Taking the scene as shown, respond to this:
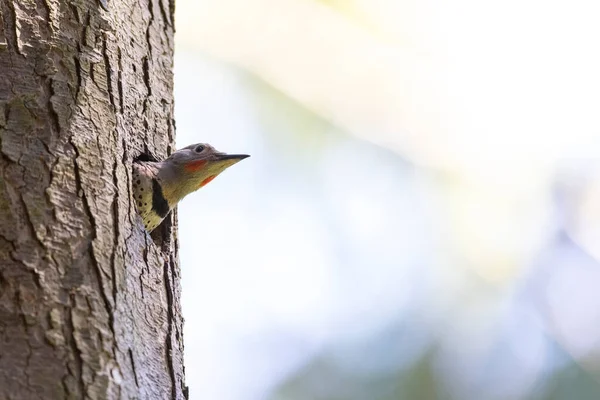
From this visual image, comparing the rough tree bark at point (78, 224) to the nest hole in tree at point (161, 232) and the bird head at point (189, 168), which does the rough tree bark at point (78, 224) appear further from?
the bird head at point (189, 168)

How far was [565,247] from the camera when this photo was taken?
7.71 meters

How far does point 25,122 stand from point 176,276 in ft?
2.71

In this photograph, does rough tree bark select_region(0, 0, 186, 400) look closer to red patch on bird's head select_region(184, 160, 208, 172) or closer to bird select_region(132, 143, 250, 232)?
bird select_region(132, 143, 250, 232)

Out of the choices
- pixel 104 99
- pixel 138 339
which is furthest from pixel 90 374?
pixel 104 99

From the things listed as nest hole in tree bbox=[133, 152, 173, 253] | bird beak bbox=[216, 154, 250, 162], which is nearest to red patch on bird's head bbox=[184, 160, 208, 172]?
bird beak bbox=[216, 154, 250, 162]

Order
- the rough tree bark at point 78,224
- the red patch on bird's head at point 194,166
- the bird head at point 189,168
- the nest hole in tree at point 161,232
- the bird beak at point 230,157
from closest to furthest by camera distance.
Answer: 1. the rough tree bark at point 78,224
2. the nest hole in tree at point 161,232
3. the bird head at point 189,168
4. the red patch on bird's head at point 194,166
5. the bird beak at point 230,157

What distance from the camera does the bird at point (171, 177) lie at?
10.00ft

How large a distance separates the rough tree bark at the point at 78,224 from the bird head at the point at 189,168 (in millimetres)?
166

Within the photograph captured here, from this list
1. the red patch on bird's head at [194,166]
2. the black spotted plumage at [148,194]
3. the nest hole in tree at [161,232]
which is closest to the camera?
the black spotted plumage at [148,194]

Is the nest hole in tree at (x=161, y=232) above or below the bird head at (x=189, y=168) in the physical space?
below

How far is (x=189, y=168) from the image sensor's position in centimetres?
355

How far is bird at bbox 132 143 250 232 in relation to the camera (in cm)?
305

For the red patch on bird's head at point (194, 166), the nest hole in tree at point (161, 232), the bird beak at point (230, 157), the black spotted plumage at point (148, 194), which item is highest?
the bird beak at point (230, 157)

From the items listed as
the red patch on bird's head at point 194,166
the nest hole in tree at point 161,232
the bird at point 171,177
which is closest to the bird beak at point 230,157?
the bird at point 171,177
